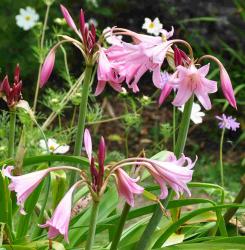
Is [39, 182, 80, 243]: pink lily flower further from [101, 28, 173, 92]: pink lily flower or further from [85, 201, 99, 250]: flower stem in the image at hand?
[101, 28, 173, 92]: pink lily flower

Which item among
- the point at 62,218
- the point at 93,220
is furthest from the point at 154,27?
the point at 62,218

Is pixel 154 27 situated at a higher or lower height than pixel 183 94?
lower

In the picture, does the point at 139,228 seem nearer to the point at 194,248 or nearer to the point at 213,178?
the point at 194,248

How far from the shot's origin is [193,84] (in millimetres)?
2018

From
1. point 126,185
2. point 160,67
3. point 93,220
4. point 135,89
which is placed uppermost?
point 160,67

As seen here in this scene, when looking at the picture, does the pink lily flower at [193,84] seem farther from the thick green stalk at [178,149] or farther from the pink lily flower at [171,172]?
the pink lily flower at [171,172]

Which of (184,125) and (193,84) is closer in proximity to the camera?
(193,84)

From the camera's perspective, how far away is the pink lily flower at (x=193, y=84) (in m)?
1.99

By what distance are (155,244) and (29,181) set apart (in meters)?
0.80

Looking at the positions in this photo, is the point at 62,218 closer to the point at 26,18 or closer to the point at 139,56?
the point at 139,56

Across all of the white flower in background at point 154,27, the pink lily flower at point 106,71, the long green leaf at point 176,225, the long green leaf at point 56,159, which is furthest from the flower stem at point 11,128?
the white flower in background at point 154,27

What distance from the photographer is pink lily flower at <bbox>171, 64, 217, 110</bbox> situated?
1.99 meters

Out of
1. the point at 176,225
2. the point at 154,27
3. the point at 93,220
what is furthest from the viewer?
the point at 154,27

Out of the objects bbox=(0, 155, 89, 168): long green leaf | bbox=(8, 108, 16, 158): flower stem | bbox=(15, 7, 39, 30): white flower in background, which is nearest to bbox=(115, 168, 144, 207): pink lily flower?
bbox=(0, 155, 89, 168): long green leaf
